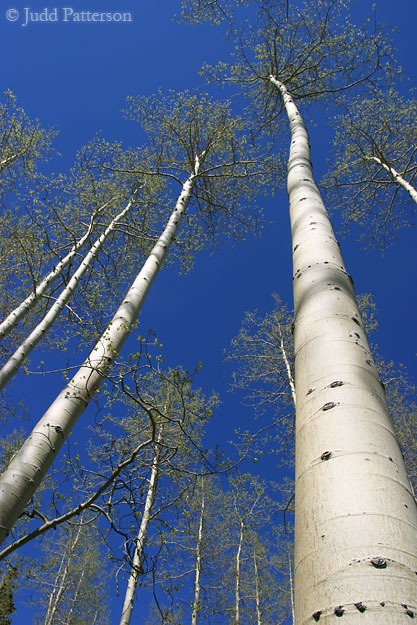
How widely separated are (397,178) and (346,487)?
9.06 meters

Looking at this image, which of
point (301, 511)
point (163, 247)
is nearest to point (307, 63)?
point (163, 247)

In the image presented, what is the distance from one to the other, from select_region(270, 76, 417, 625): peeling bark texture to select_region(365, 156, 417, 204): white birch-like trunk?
7.37 m

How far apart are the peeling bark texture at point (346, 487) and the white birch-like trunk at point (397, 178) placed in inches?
290

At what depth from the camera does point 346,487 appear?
0.86 m

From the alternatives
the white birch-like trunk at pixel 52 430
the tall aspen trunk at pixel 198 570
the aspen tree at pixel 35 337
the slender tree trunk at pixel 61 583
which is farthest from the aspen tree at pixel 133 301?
the slender tree trunk at pixel 61 583

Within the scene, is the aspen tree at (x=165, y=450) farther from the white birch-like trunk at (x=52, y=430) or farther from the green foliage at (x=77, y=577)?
the green foliage at (x=77, y=577)

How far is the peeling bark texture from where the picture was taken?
2.28 ft

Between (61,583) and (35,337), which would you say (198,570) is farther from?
(35,337)

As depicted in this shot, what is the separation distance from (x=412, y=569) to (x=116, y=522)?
2.37m

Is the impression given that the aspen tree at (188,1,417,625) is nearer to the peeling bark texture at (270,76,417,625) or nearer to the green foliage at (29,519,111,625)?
the peeling bark texture at (270,76,417,625)

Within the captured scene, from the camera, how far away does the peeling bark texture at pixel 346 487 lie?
70 cm

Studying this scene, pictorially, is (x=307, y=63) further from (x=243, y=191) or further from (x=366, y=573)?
(x=366, y=573)

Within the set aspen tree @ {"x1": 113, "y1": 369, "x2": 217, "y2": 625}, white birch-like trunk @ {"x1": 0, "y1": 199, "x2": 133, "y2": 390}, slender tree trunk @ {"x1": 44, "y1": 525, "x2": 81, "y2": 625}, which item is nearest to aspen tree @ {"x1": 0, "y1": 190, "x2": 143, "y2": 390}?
white birch-like trunk @ {"x1": 0, "y1": 199, "x2": 133, "y2": 390}

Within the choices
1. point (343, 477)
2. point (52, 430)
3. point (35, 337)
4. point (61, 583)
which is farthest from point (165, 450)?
point (61, 583)
